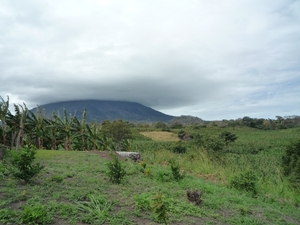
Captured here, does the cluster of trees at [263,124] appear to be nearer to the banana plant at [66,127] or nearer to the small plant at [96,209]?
the banana plant at [66,127]

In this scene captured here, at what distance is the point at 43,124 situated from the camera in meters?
11.7

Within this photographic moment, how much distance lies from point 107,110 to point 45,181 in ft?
628

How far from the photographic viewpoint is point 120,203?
4.45m

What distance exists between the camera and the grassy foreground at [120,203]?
367 cm

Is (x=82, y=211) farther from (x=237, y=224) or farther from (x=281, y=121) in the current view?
(x=281, y=121)

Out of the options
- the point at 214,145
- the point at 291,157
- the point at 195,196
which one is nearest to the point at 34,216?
the point at 195,196

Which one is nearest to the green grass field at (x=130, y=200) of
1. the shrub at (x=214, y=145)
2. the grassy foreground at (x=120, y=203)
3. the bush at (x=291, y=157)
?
the grassy foreground at (x=120, y=203)

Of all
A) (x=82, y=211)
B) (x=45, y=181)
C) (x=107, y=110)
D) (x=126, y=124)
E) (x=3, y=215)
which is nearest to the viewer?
(x=3, y=215)

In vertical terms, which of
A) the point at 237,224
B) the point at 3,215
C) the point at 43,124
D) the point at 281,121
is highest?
the point at 281,121

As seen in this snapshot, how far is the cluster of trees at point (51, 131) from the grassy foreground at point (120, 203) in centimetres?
498

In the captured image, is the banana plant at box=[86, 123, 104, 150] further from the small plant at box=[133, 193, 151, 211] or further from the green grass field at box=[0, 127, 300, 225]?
the small plant at box=[133, 193, 151, 211]

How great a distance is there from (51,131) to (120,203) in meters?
8.68

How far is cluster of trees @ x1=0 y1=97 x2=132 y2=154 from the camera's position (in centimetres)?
1055

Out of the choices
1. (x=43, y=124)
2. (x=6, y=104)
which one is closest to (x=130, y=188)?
(x=6, y=104)
